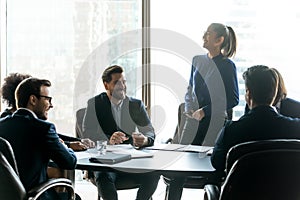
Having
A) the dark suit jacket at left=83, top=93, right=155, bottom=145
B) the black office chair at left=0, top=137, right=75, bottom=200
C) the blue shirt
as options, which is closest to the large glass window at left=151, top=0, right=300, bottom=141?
the blue shirt

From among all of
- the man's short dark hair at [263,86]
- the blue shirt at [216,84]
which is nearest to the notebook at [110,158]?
the man's short dark hair at [263,86]

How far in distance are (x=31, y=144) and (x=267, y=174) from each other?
1.21m

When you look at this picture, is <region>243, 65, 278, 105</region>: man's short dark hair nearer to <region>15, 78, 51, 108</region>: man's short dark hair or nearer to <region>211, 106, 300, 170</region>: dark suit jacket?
<region>211, 106, 300, 170</region>: dark suit jacket

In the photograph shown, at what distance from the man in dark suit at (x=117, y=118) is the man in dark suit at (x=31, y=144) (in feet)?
2.70

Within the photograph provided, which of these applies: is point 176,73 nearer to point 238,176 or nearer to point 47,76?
point 47,76

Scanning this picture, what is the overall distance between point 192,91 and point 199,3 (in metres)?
1.22

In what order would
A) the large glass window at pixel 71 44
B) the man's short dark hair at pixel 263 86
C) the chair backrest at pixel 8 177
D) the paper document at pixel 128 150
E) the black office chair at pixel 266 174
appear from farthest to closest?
the large glass window at pixel 71 44, the paper document at pixel 128 150, the man's short dark hair at pixel 263 86, the chair backrest at pixel 8 177, the black office chair at pixel 266 174

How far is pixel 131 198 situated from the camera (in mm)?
4293

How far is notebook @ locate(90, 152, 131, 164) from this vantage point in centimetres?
255

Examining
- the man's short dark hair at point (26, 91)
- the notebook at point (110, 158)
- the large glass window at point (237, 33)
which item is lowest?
the notebook at point (110, 158)

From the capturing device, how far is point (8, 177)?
2.11 metres

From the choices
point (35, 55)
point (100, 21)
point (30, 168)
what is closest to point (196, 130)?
point (30, 168)

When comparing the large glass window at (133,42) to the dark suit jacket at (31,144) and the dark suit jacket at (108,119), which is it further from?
the dark suit jacket at (31,144)

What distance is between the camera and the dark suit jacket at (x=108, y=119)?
3.42 m
